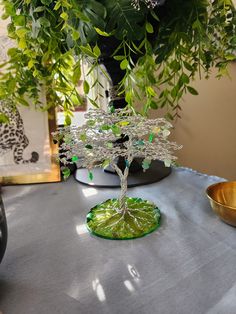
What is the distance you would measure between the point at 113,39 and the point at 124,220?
37 cm

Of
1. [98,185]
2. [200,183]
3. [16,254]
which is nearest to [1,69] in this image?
[98,185]

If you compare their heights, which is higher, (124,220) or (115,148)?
(115,148)

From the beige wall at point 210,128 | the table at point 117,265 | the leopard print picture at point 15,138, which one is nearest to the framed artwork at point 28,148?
the leopard print picture at point 15,138

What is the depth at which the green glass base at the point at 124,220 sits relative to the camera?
0.51 metres

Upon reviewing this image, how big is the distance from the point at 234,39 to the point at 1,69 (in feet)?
1.98

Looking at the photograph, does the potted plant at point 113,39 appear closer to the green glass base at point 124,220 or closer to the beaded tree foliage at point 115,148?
the beaded tree foliage at point 115,148

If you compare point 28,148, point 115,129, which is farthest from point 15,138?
point 115,129

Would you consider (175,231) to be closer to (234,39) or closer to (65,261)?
(65,261)

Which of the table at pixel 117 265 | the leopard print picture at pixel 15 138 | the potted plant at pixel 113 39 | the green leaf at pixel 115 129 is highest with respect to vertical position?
the potted plant at pixel 113 39

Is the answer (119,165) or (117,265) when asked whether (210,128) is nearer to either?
(119,165)

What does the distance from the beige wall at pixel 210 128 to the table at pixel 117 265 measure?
26.1 inches

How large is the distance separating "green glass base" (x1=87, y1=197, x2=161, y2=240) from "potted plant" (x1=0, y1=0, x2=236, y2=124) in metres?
0.20

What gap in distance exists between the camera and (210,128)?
1247mm

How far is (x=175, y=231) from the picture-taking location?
0.52 metres
